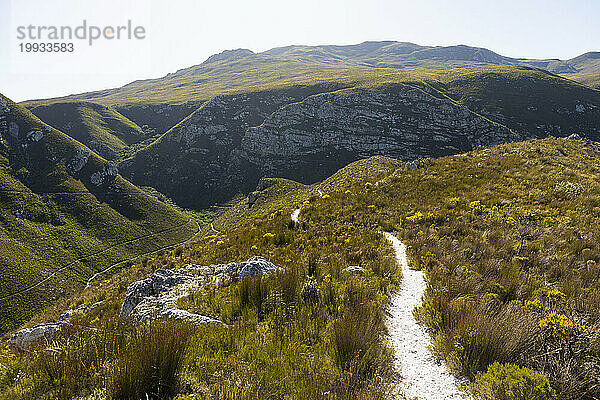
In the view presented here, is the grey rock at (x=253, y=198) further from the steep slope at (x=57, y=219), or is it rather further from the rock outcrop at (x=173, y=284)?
the rock outcrop at (x=173, y=284)

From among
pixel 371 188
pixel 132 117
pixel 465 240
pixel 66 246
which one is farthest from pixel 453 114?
pixel 132 117

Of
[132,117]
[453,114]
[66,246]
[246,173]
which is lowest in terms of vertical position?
[66,246]

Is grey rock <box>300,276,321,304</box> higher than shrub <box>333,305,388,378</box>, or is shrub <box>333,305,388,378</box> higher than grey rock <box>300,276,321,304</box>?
shrub <box>333,305,388,378</box>

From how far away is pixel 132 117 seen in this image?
170 m

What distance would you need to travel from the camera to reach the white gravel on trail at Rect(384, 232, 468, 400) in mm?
3585

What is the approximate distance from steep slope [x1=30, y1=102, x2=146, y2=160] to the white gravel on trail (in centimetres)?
16211

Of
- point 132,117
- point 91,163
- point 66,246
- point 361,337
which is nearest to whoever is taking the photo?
point 361,337

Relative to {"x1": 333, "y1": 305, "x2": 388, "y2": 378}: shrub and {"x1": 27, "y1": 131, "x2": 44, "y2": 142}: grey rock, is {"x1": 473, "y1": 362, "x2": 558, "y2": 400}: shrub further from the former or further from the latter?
{"x1": 27, "y1": 131, "x2": 44, "y2": 142}: grey rock

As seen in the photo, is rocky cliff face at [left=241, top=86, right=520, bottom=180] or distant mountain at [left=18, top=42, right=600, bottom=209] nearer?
rocky cliff face at [left=241, top=86, right=520, bottom=180]

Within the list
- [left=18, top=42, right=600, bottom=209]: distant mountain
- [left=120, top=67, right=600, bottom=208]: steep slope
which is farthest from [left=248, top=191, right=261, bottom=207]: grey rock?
A: [left=120, top=67, right=600, bottom=208]: steep slope

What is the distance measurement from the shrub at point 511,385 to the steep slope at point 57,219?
7062 cm

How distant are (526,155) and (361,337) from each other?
2536 centimetres

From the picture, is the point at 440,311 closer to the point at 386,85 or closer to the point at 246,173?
the point at 246,173

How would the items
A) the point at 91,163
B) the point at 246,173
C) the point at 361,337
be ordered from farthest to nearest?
the point at 246,173 < the point at 91,163 < the point at 361,337
